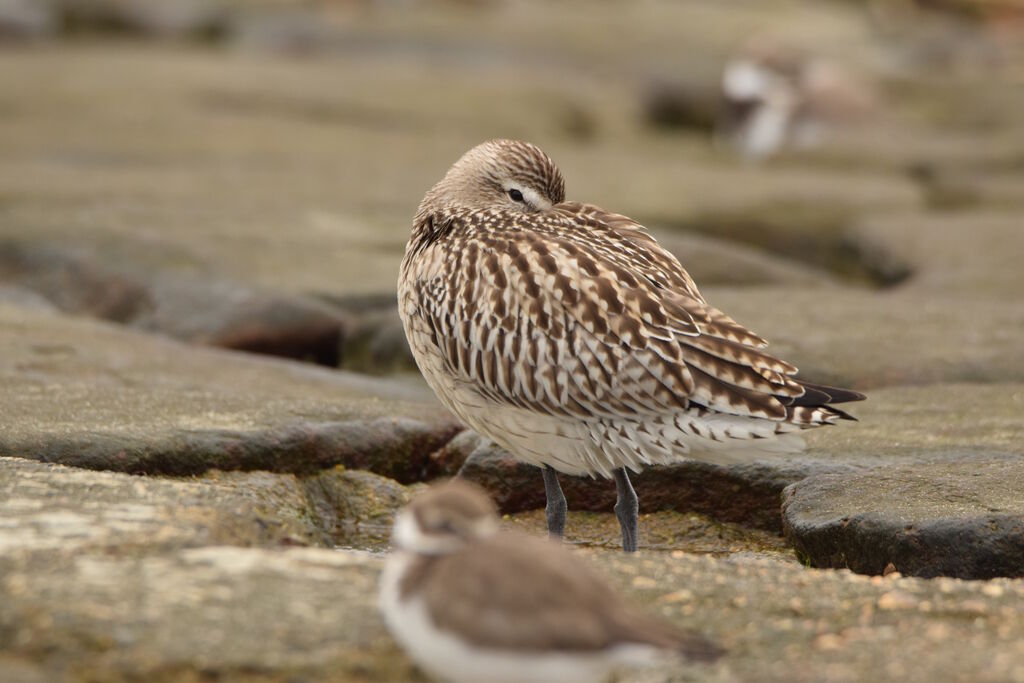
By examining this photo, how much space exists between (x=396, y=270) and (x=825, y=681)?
536cm

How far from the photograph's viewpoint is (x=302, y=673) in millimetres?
3482

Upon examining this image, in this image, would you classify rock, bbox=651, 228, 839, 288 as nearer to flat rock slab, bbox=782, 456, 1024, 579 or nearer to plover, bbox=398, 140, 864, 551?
plover, bbox=398, 140, 864, 551

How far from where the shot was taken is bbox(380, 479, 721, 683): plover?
125 inches

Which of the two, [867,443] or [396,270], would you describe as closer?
[867,443]

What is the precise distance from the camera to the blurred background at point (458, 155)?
797 centimetres

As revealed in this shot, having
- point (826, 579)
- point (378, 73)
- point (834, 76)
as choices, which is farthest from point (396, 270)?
point (834, 76)

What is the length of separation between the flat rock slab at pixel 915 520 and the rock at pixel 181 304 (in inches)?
130

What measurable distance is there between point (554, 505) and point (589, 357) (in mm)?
666

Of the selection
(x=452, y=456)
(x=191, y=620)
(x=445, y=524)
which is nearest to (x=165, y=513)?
(x=191, y=620)

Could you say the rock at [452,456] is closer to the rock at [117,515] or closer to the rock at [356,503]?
the rock at [356,503]

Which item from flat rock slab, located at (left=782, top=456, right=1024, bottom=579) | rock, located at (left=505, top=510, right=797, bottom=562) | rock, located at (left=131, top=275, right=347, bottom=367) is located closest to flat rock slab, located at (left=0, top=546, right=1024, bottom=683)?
flat rock slab, located at (left=782, top=456, right=1024, bottom=579)

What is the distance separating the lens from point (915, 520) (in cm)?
489

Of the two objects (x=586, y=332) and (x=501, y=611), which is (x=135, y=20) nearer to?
(x=586, y=332)

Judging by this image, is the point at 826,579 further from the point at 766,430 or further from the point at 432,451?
the point at 432,451
